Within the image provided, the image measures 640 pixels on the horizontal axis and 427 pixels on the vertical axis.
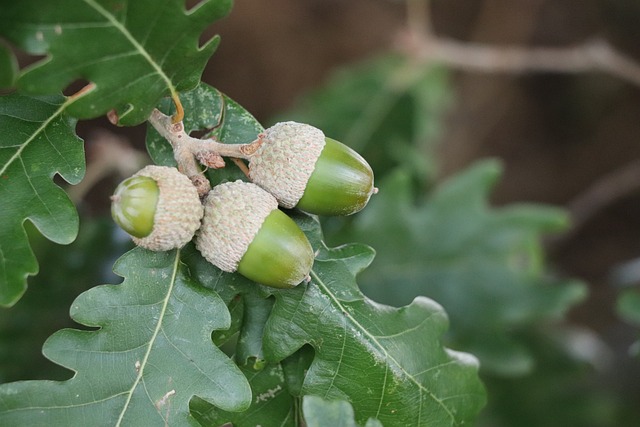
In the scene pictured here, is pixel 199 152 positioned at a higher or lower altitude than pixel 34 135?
higher

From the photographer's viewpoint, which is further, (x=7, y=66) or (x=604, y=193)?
(x=604, y=193)

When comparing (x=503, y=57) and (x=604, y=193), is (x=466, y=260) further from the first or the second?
(x=604, y=193)

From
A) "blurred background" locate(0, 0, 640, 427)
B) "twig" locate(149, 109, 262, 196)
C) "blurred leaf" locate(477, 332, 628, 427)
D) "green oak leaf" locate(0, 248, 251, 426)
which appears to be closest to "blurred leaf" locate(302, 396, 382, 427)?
"green oak leaf" locate(0, 248, 251, 426)

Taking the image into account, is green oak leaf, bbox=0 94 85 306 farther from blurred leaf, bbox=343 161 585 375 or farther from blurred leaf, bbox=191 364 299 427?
blurred leaf, bbox=343 161 585 375

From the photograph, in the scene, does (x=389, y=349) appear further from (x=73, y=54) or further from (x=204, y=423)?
(x=73, y=54)

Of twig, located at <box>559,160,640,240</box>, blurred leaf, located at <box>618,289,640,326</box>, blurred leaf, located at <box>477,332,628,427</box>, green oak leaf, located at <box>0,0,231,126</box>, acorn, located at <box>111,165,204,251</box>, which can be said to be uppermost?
twig, located at <box>559,160,640,240</box>

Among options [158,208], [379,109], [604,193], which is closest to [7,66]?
[158,208]

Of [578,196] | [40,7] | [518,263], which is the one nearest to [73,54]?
[40,7]
